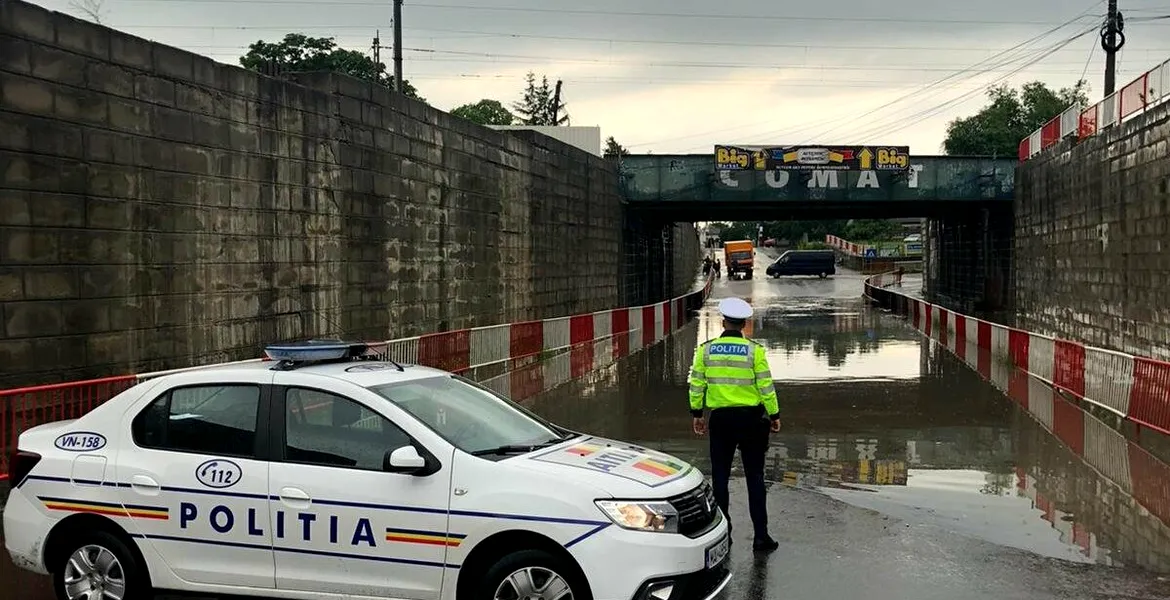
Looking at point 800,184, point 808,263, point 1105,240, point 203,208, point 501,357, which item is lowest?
point 501,357

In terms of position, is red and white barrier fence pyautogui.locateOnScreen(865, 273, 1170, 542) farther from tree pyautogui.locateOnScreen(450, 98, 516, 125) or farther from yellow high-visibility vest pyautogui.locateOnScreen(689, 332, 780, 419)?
tree pyautogui.locateOnScreen(450, 98, 516, 125)

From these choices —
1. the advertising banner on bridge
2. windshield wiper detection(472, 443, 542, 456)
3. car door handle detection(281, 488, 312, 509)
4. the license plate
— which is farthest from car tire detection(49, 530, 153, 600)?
the advertising banner on bridge

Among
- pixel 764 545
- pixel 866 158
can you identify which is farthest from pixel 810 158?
pixel 764 545

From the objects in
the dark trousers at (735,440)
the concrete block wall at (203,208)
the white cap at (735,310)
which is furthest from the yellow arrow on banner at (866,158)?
the dark trousers at (735,440)

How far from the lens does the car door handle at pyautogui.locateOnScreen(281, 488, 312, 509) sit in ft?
17.2

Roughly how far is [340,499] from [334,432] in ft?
1.35

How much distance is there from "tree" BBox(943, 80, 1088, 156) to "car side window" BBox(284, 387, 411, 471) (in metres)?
90.3

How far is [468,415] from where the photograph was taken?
5809 mm

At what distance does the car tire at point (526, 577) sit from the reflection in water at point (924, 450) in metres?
3.97

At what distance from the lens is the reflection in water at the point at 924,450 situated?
7.84 m

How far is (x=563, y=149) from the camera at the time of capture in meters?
28.1

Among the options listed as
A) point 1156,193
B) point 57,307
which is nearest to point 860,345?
point 1156,193

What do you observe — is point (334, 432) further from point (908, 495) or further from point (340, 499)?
point (908, 495)

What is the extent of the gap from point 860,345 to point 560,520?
20631 millimetres
